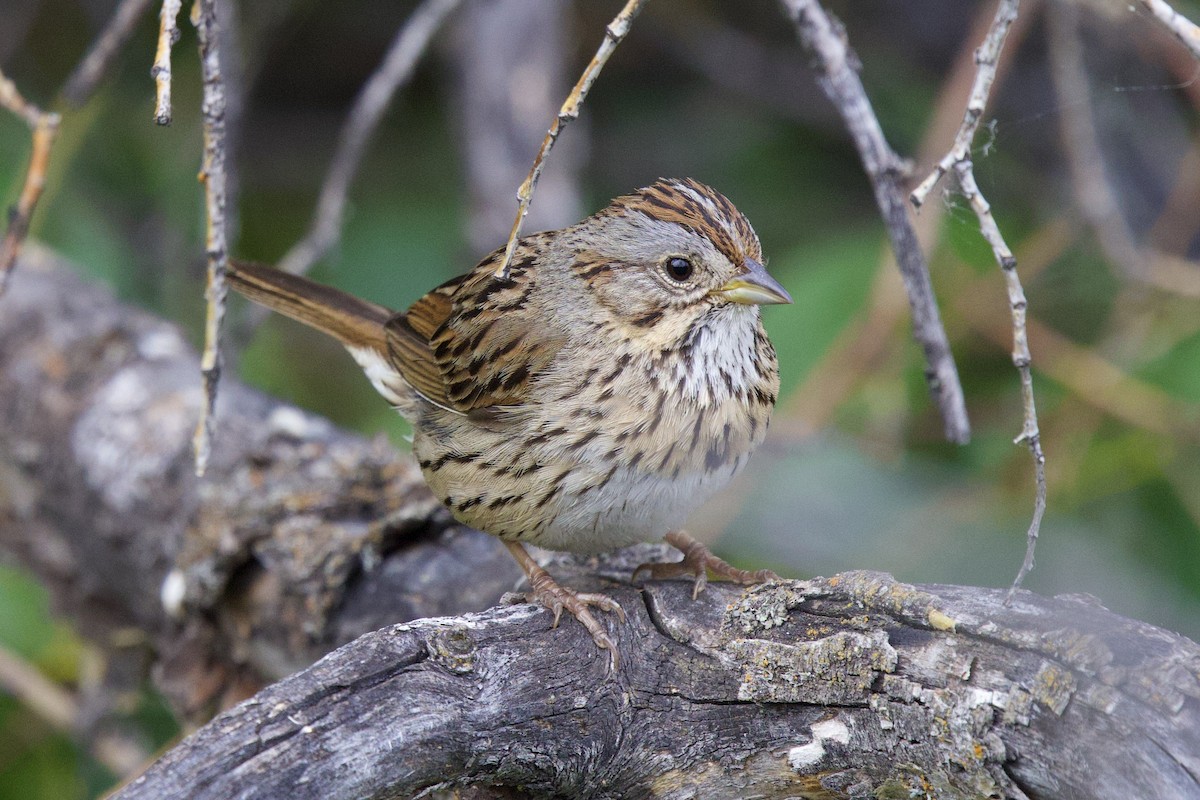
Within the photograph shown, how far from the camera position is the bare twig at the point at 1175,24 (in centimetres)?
171

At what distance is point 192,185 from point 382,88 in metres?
1.53

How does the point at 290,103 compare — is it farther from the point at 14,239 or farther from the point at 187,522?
the point at 14,239

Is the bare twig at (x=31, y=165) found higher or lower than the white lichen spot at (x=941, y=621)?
higher

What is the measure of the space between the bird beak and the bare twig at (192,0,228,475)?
3.43ft

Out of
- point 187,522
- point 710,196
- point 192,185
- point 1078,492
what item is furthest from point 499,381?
point 192,185

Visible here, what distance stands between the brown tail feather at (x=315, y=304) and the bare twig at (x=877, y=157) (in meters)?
1.47

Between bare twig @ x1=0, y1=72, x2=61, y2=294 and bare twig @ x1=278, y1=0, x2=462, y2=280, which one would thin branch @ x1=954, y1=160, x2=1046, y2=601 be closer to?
bare twig @ x1=0, y1=72, x2=61, y2=294

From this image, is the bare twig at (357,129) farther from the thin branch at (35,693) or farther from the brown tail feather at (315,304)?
the thin branch at (35,693)

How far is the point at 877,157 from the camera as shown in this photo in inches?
96.9

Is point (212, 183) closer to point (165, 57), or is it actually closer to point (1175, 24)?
Answer: point (165, 57)

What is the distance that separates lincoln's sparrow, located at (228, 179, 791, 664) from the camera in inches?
102

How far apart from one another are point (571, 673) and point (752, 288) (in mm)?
902

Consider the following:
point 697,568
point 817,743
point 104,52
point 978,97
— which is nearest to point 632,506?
point 697,568

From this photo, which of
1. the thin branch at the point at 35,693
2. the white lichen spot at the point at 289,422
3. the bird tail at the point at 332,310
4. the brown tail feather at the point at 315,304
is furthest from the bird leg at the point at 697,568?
the thin branch at the point at 35,693
